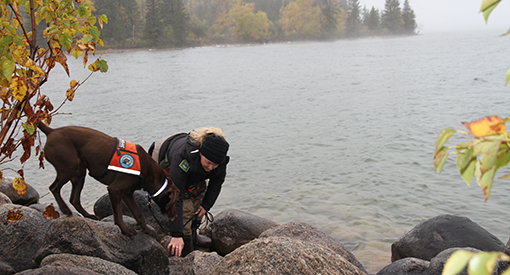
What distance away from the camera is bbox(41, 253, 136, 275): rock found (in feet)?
12.9

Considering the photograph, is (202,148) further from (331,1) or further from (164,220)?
(331,1)

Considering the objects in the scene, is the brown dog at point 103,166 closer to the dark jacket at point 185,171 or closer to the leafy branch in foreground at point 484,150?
the dark jacket at point 185,171

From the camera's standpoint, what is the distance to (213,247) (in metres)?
6.41

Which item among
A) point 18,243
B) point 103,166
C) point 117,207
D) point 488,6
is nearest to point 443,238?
point 117,207

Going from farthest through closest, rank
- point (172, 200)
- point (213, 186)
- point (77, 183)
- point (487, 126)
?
point (213, 186)
point (77, 183)
point (172, 200)
point (487, 126)

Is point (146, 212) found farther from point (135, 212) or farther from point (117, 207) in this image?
point (117, 207)

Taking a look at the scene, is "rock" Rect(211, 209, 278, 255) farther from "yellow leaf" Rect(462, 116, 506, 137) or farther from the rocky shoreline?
"yellow leaf" Rect(462, 116, 506, 137)

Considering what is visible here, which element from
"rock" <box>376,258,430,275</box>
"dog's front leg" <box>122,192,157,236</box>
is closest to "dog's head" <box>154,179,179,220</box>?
"dog's front leg" <box>122,192,157,236</box>

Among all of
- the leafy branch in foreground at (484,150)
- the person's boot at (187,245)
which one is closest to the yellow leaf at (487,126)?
the leafy branch in foreground at (484,150)

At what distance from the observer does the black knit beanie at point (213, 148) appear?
4.65 metres

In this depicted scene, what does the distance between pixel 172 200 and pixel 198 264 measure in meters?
0.85

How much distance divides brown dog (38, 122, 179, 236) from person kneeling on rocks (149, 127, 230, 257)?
0.85 ft

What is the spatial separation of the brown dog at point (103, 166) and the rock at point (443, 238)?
339 centimetres

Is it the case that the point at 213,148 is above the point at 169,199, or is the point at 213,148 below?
above
